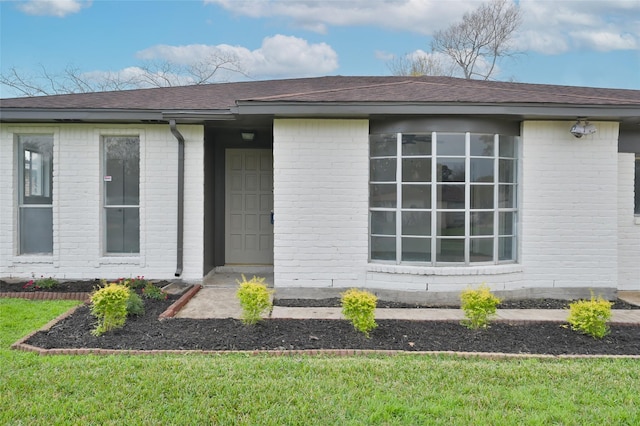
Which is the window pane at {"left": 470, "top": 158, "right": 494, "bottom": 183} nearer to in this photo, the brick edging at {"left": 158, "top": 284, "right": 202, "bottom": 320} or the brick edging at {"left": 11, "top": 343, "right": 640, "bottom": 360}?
the brick edging at {"left": 11, "top": 343, "right": 640, "bottom": 360}

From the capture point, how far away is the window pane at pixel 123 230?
25.2ft

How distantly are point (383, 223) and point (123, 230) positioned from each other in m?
4.59

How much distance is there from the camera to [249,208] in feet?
29.1

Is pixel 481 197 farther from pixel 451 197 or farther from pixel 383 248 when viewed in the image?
pixel 383 248

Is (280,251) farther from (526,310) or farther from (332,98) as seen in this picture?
(526,310)

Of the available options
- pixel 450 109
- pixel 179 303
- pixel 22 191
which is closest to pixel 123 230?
pixel 22 191

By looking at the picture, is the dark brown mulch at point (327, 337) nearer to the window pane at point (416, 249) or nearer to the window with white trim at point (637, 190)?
the window pane at point (416, 249)

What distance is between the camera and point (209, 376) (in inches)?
144

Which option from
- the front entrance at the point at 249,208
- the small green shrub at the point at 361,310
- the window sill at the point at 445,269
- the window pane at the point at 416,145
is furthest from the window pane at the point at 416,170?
the front entrance at the point at 249,208

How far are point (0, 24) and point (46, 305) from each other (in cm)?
943

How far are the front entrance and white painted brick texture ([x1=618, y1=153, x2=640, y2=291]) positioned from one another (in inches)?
254

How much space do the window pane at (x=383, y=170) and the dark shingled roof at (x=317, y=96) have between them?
3.13ft

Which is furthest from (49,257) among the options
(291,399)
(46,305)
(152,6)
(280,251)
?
(152,6)

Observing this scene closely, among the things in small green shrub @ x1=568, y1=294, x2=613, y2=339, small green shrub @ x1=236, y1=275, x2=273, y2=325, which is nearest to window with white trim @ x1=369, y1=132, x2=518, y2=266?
small green shrub @ x1=568, y1=294, x2=613, y2=339
